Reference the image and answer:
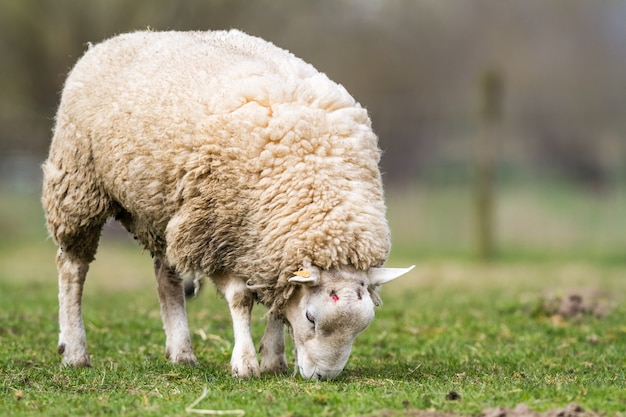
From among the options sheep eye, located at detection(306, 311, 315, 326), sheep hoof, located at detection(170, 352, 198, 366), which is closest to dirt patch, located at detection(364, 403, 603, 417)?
sheep eye, located at detection(306, 311, 315, 326)

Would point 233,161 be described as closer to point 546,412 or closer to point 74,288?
point 74,288

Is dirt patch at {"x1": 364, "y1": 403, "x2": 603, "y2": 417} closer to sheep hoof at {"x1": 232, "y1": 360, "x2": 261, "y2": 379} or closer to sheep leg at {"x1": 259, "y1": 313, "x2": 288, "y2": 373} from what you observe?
sheep hoof at {"x1": 232, "y1": 360, "x2": 261, "y2": 379}

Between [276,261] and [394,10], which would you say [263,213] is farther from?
[394,10]

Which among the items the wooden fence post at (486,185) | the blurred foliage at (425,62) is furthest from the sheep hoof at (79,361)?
the wooden fence post at (486,185)

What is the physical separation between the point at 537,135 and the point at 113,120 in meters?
13.5

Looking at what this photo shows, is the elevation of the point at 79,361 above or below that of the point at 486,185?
below

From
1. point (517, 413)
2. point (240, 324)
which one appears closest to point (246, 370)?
point (240, 324)

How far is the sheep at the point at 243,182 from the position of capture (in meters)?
5.43

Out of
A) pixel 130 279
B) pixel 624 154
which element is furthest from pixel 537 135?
pixel 130 279

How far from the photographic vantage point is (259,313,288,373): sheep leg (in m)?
5.99

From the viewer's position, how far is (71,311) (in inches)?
256

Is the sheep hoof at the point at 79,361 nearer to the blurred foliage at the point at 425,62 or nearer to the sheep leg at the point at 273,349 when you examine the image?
the sheep leg at the point at 273,349

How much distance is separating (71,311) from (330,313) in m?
2.01

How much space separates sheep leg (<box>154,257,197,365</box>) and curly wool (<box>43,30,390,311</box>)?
42cm
